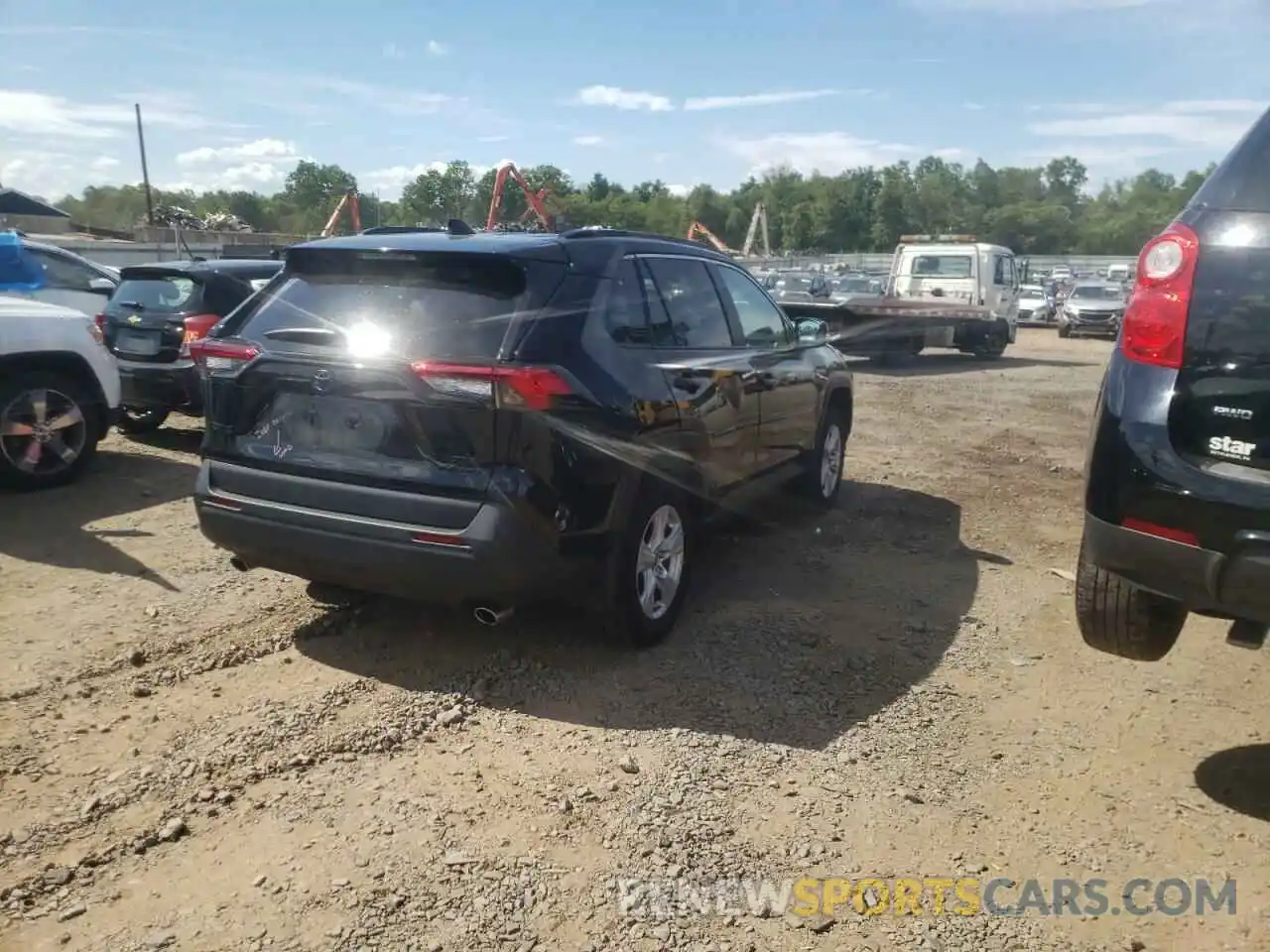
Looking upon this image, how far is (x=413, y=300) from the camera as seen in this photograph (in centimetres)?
400

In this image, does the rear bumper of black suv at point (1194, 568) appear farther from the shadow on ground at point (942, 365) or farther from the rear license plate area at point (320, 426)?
the shadow on ground at point (942, 365)

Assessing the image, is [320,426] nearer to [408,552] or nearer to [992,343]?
[408,552]

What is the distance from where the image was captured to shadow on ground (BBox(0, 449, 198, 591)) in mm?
5621

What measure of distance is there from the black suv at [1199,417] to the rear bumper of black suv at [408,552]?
190 centimetres

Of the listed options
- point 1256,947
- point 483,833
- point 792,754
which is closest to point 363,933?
point 483,833

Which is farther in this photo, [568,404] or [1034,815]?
[568,404]

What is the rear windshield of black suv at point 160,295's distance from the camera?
8602 millimetres

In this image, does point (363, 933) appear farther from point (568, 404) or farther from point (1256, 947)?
point (1256, 947)

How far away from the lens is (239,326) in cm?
425

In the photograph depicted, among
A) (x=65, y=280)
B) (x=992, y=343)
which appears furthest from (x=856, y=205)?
(x=65, y=280)

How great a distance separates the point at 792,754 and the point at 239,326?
2.76 metres

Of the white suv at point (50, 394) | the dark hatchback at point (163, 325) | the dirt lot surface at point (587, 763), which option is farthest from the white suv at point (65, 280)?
the dirt lot surface at point (587, 763)

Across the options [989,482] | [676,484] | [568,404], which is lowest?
[989,482]

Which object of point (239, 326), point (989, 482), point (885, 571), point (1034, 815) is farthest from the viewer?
point (989, 482)
